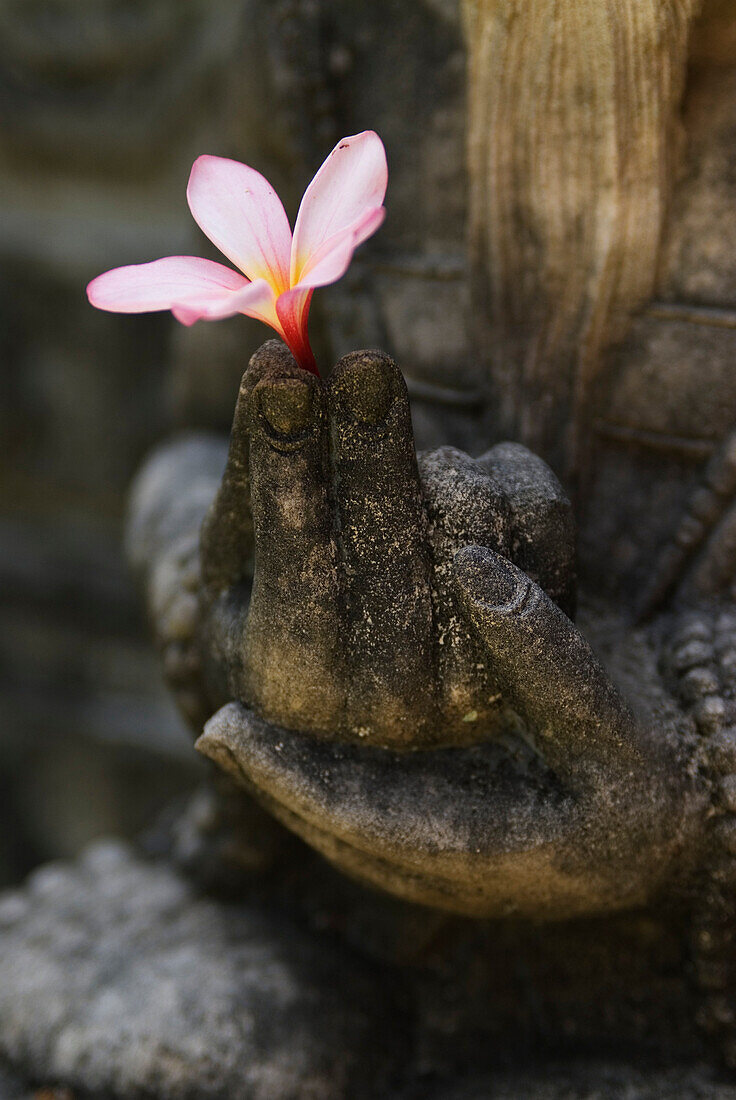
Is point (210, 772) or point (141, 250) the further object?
point (141, 250)

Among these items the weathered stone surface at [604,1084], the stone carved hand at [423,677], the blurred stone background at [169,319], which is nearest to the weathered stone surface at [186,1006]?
the weathered stone surface at [604,1084]

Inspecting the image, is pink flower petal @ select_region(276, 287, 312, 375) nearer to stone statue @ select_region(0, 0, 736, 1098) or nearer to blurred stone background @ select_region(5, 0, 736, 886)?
stone statue @ select_region(0, 0, 736, 1098)

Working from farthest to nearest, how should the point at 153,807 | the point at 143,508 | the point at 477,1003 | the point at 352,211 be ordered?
the point at 153,807 < the point at 143,508 < the point at 477,1003 < the point at 352,211

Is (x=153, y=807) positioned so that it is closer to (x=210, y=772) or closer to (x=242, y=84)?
(x=210, y=772)

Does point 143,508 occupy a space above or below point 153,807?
above

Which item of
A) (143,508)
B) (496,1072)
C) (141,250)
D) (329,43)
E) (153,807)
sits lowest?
(153,807)

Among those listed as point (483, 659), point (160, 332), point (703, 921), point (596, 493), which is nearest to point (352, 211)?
point (483, 659)

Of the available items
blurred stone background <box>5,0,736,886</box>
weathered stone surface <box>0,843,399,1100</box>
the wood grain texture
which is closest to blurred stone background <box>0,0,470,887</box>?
blurred stone background <box>5,0,736,886</box>
